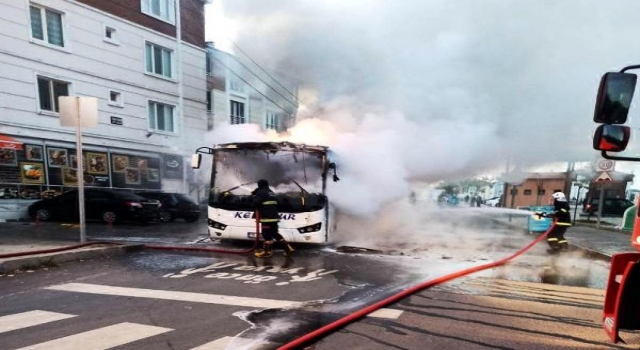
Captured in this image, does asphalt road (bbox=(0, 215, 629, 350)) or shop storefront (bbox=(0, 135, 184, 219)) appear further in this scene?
shop storefront (bbox=(0, 135, 184, 219))

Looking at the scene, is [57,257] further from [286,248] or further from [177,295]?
[286,248]

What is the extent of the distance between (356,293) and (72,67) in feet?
49.7

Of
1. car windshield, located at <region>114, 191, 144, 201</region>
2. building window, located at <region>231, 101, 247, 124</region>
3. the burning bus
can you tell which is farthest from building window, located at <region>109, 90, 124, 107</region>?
the burning bus

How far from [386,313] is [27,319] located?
11.9ft

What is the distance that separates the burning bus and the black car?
6364mm

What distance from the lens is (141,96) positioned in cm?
1762

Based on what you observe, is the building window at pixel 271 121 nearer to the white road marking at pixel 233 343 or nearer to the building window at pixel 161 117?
the white road marking at pixel 233 343

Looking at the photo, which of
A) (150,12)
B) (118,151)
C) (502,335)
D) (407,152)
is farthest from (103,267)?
(150,12)

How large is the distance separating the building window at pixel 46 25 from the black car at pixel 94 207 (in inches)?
232

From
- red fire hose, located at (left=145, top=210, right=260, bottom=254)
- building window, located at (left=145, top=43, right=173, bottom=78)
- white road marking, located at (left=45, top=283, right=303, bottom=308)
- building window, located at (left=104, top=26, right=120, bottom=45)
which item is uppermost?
building window, located at (left=104, top=26, right=120, bottom=45)

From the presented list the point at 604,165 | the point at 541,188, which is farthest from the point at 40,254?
the point at 541,188

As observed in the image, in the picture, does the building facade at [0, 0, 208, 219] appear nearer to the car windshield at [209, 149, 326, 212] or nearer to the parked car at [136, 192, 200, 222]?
the parked car at [136, 192, 200, 222]

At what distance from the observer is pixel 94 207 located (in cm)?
Result: 1330

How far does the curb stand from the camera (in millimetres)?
5844
